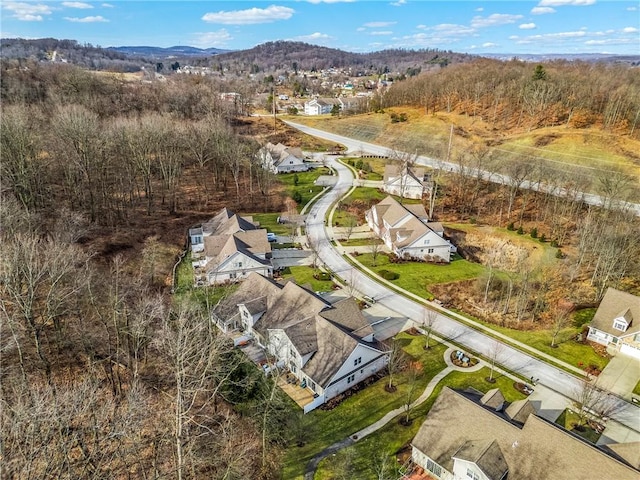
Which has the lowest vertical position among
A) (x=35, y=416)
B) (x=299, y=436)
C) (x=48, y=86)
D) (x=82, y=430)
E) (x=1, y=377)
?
(x=299, y=436)

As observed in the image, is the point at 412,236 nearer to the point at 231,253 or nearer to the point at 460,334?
the point at 460,334

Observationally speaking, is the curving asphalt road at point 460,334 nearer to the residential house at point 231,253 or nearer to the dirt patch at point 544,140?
the residential house at point 231,253

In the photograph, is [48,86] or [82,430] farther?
[48,86]

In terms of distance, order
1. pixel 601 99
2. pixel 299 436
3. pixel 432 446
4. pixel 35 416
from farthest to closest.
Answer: pixel 601 99 → pixel 299 436 → pixel 432 446 → pixel 35 416

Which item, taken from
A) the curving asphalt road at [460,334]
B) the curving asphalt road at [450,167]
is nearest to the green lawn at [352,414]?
the curving asphalt road at [460,334]

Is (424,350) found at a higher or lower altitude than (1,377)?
lower

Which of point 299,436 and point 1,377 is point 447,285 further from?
point 1,377

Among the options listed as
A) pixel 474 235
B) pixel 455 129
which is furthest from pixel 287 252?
pixel 455 129
